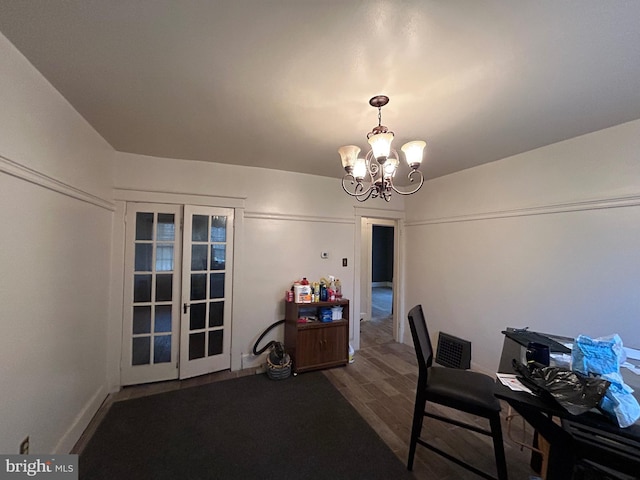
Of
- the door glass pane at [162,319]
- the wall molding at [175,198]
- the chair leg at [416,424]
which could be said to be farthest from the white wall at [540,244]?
the door glass pane at [162,319]

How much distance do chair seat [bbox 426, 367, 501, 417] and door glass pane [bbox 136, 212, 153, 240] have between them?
3.06m

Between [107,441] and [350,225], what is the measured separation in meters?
3.31

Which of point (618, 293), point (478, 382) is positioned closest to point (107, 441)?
point (478, 382)

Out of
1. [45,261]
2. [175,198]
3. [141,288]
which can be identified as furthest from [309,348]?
[45,261]

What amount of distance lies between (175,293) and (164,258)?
0.42 m

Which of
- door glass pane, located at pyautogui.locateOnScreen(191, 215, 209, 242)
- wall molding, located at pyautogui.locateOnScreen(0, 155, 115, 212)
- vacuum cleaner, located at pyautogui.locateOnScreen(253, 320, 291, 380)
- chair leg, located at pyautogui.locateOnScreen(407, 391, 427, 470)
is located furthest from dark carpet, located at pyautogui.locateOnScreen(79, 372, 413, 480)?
wall molding, located at pyautogui.locateOnScreen(0, 155, 115, 212)

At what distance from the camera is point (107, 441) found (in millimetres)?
1902

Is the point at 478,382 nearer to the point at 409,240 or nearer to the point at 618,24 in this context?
the point at 618,24

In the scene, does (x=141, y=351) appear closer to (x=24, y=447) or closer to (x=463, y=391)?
(x=24, y=447)

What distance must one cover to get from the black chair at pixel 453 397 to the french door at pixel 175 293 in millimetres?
2238

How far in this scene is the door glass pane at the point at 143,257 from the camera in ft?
8.95

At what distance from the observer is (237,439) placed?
6.40ft

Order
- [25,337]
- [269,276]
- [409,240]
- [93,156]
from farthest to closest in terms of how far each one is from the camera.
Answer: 1. [409,240]
2. [269,276]
3. [93,156]
4. [25,337]

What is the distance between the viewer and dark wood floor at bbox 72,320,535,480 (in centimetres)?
175
